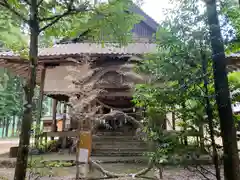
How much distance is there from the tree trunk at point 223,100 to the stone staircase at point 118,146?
473cm

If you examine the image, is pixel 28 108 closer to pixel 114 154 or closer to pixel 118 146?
pixel 114 154

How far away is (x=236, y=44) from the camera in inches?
114

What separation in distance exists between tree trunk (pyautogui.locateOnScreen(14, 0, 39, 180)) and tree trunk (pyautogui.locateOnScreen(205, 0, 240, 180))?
2495 mm

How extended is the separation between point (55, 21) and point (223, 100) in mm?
2657

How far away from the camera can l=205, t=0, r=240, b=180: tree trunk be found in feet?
8.98

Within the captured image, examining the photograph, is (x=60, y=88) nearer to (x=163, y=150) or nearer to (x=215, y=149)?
(x=163, y=150)

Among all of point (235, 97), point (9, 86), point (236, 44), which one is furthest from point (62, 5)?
point (9, 86)

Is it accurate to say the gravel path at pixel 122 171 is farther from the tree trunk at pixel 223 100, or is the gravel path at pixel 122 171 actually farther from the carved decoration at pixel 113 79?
the carved decoration at pixel 113 79

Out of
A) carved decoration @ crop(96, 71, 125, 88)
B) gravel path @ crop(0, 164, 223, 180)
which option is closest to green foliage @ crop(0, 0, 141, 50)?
gravel path @ crop(0, 164, 223, 180)

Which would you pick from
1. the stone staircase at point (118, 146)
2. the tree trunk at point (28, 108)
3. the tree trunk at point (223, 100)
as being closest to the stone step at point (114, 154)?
the stone staircase at point (118, 146)

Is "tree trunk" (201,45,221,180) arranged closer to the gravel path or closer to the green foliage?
the green foliage

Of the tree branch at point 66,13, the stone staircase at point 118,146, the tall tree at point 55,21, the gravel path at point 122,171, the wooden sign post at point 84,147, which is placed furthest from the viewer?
the stone staircase at point 118,146

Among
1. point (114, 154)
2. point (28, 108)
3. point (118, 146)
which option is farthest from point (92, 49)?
point (28, 108)

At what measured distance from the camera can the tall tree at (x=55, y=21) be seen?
2715mm
